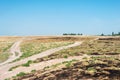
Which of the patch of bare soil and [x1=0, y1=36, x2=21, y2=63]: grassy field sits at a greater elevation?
the patch of bare soil

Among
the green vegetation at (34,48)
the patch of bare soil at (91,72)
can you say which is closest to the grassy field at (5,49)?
the green vegetation at (34,48)

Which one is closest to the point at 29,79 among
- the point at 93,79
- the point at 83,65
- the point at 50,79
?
the point at 50,79

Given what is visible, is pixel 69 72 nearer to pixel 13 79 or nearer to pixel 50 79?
pixel 50 79

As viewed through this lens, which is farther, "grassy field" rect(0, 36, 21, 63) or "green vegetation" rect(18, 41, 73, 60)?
"green vegetation" rect(18, 41, 73, 60)

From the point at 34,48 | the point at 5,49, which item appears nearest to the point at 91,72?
the point at 34,48

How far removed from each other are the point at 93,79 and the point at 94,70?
6.45 feet

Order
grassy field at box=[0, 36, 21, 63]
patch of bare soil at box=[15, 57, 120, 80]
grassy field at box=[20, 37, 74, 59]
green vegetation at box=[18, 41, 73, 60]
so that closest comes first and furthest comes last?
patch of bare soil at box=[15, 57, 120, 80], grassy field at box=[0, 36, 21, 63], green vegetation at box=[18, 41, 73, 60], grassy field at box=[20, 37, 74, 59]

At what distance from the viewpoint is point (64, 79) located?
2089 cm

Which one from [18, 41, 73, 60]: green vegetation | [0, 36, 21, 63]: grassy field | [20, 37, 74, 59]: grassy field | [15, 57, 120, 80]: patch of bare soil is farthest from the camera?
[20, 37, 74, 59]: grassy field

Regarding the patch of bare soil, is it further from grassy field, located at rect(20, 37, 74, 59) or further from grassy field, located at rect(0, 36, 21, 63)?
grassy field, located at rect(0, 36, 21, 63)

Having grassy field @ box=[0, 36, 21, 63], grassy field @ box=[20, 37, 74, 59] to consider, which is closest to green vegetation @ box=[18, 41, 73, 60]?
grassy field @ box=[20, 37, 74, 59]

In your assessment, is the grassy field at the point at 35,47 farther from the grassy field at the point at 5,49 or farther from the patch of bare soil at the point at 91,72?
the patch of bare soil at the point at 91,72

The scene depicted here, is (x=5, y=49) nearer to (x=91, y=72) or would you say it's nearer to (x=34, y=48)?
(x=34, y=48)

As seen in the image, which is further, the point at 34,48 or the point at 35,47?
the point at 35,47
